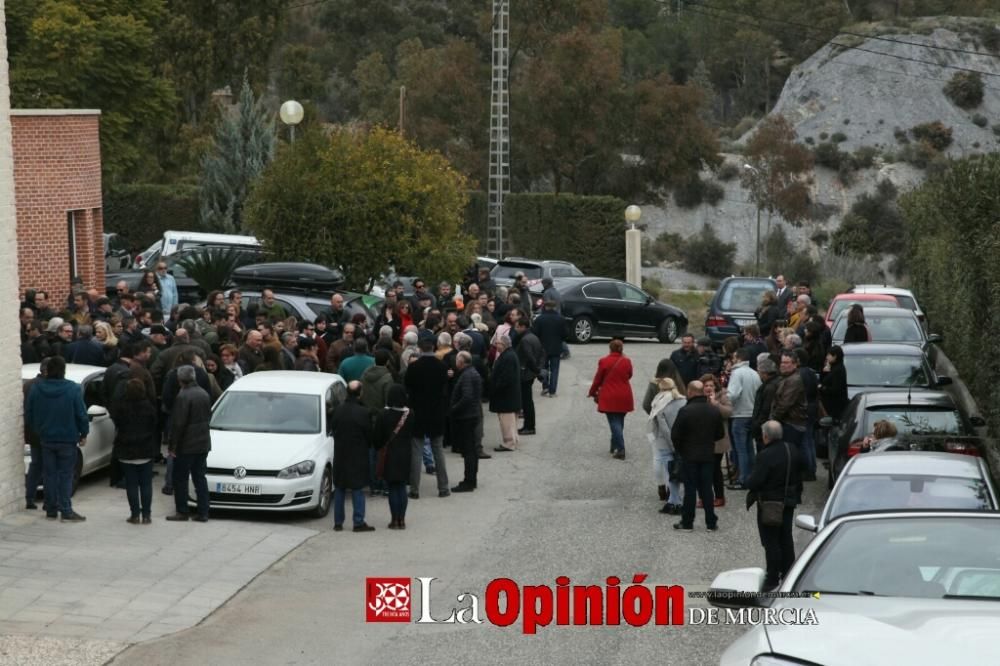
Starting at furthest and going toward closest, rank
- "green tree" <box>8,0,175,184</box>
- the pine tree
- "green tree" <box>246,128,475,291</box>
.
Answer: the pine tree
"green tree" <box>8,0,175,184</box>
"green tree" <box>246,128,475,291</box>

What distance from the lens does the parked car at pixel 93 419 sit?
678 inches

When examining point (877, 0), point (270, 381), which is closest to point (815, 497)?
point (270, 381)

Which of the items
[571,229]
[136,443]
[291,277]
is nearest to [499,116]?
[571,229]

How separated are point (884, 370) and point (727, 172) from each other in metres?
56.8

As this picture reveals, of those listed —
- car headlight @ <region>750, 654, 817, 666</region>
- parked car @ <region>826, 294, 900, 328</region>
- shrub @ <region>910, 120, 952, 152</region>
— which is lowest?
parked car @ <region>826, 294, 900, 328</region>

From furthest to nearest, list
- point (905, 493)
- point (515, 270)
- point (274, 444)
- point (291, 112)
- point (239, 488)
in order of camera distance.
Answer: point (515, 270), point (291, 112), point (274, 444), point (239, 488), point (905, 493)

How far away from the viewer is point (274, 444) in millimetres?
16578

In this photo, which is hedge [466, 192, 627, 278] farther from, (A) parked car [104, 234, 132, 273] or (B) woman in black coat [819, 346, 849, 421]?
(B) woman in black coat [819, 346, 849, 421]

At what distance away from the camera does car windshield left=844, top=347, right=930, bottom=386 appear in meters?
20.2

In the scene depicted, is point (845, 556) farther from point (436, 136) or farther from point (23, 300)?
point (436, 136)

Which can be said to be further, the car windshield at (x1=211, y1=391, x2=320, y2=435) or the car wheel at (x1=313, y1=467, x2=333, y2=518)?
the car windshield at (x1=211, y1=391, x2=320, y2=435)

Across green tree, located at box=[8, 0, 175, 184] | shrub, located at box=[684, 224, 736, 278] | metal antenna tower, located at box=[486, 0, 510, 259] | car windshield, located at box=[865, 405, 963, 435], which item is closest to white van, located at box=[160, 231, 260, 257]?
metal antenna tower, located at box=[486, 0, 510, 259]

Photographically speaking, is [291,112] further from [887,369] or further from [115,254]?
[887,369]

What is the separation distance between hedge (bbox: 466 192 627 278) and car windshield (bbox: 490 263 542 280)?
1130 cm
